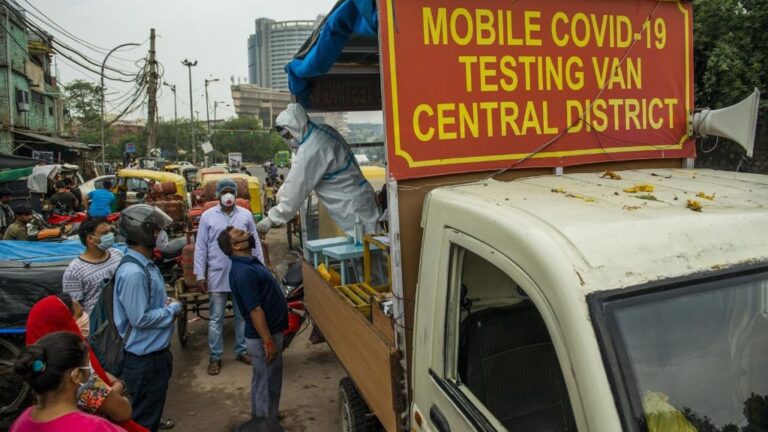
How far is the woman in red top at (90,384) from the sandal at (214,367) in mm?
3063

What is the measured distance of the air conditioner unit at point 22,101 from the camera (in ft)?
84.5

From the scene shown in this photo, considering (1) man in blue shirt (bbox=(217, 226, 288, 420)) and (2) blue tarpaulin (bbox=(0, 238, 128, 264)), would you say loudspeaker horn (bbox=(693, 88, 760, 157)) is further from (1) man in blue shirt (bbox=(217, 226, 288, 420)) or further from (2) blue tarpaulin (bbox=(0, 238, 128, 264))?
(2) blue tarpaulin (bbox=(0, 238, 128, 264))

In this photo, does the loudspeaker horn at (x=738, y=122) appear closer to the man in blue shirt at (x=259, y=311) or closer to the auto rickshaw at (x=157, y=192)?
the man in blue shirt at (x=259, y=311)

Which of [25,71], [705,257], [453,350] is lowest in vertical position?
[453,350]

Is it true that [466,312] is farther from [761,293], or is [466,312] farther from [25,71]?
[25,71]

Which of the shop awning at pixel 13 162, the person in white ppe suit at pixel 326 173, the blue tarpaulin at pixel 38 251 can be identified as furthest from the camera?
the shop awning at pixel 13 162

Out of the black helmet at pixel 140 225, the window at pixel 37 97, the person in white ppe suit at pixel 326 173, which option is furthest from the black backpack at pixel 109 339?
the window at pixel 37 97

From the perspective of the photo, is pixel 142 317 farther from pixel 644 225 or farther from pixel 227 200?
pixel 644 225

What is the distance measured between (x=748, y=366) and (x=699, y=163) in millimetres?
10450

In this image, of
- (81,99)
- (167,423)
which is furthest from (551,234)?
(81,99)

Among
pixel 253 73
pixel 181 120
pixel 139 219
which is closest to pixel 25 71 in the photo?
pixel 139 219

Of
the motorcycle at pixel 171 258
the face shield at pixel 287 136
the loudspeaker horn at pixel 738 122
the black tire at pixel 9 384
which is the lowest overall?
the black tire at pixel 9 384

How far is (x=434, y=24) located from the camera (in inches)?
101

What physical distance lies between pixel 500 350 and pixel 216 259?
4024 millimetres
